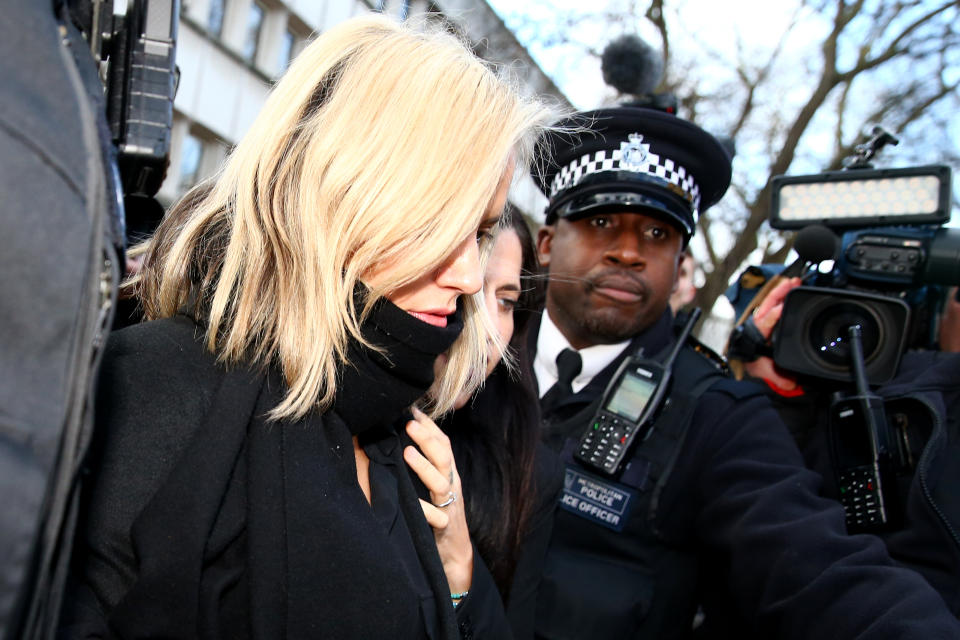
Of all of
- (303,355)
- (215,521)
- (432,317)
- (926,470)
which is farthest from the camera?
(926,470)

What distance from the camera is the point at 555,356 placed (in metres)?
2.45

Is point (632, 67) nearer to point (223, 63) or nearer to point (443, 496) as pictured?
point (443, 496)

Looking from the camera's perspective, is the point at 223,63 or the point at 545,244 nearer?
the point at 545,244

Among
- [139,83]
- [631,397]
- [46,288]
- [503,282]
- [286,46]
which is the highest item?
[286,46]

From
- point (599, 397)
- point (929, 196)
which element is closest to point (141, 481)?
point (599, 397)

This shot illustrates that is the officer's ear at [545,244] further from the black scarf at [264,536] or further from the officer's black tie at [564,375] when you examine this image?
the black scarf at [264,536]

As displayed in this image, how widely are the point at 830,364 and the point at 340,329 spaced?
1.63m

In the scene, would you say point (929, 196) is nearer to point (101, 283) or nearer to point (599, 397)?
point (599, 397)

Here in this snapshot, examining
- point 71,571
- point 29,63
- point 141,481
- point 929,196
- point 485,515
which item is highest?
point 929,196

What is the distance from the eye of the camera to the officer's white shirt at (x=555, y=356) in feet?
7.80

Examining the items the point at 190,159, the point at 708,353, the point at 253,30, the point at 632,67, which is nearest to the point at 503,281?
the point at 708,353

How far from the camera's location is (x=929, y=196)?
2166 mm

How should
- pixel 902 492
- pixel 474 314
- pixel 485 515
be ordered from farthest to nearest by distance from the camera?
1. pixel 902 492
2. pixel 485 515
3. pixel 474 314

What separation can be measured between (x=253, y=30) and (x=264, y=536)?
1367 cm
